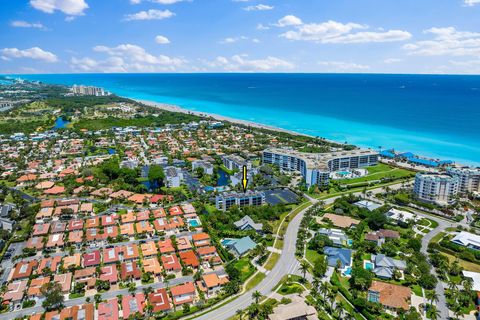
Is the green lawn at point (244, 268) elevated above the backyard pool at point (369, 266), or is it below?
below

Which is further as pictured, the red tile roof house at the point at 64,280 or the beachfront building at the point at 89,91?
the beachfront building at the point at 89,91

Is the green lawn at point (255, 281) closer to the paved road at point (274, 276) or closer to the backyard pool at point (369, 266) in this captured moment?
the paved road at point (274, 276)

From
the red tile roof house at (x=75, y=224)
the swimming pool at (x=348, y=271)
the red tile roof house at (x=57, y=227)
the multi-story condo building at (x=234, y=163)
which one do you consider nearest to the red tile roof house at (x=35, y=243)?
the red tile roof house at (x=57, y=227)

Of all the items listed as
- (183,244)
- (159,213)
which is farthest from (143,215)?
(183,244)

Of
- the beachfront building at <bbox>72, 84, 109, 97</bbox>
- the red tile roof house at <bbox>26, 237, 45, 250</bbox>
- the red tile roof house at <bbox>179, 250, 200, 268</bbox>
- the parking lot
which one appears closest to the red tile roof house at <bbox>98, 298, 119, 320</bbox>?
the red tile roof house at <bbox>179, 250, 200, 268</bbox>

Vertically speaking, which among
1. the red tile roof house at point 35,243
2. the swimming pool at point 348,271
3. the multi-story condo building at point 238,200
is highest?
the multi-story condo building at point 238,200

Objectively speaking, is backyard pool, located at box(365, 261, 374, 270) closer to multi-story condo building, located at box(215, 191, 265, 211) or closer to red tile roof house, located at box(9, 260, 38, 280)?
multi-story condo building, located at box(215, 191, 265, 211)

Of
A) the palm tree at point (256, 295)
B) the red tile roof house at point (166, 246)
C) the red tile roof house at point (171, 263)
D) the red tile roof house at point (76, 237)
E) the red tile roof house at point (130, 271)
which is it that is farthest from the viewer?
the red tile roof house at point (76, 237)
